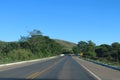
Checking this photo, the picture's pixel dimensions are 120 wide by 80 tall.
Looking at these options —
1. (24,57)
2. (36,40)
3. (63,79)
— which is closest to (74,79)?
(63,79)

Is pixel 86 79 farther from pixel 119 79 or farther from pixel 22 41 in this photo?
pixel 22 41

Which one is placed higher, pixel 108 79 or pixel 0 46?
pixel 0 46

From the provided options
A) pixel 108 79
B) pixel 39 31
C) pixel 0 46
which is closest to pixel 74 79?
pixel 108 79

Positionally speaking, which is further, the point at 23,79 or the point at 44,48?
the point at 44,48

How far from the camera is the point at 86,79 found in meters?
24.6

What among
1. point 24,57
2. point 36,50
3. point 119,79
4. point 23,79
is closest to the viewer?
point 23,79

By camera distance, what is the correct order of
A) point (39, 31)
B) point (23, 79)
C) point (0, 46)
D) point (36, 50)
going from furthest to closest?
point (39, 31) < point (36, 50) < point (0, 46) < point (23, 79)

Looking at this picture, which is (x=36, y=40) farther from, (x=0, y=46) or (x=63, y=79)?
(x=63, y=79)

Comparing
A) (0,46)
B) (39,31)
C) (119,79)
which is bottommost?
(119,79)

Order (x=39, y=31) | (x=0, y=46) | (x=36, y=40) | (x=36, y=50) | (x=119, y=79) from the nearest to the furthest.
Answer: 1. (x=119, y=79)
2. (x=0, y=46)
3. (x=36, y=50)
4. (x=36, y=40)
5. (x=39, y=31)

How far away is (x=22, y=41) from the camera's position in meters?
131

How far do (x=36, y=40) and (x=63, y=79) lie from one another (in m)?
118

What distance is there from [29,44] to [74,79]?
103441mm

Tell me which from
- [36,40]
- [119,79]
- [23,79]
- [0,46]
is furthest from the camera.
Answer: [36,40]
